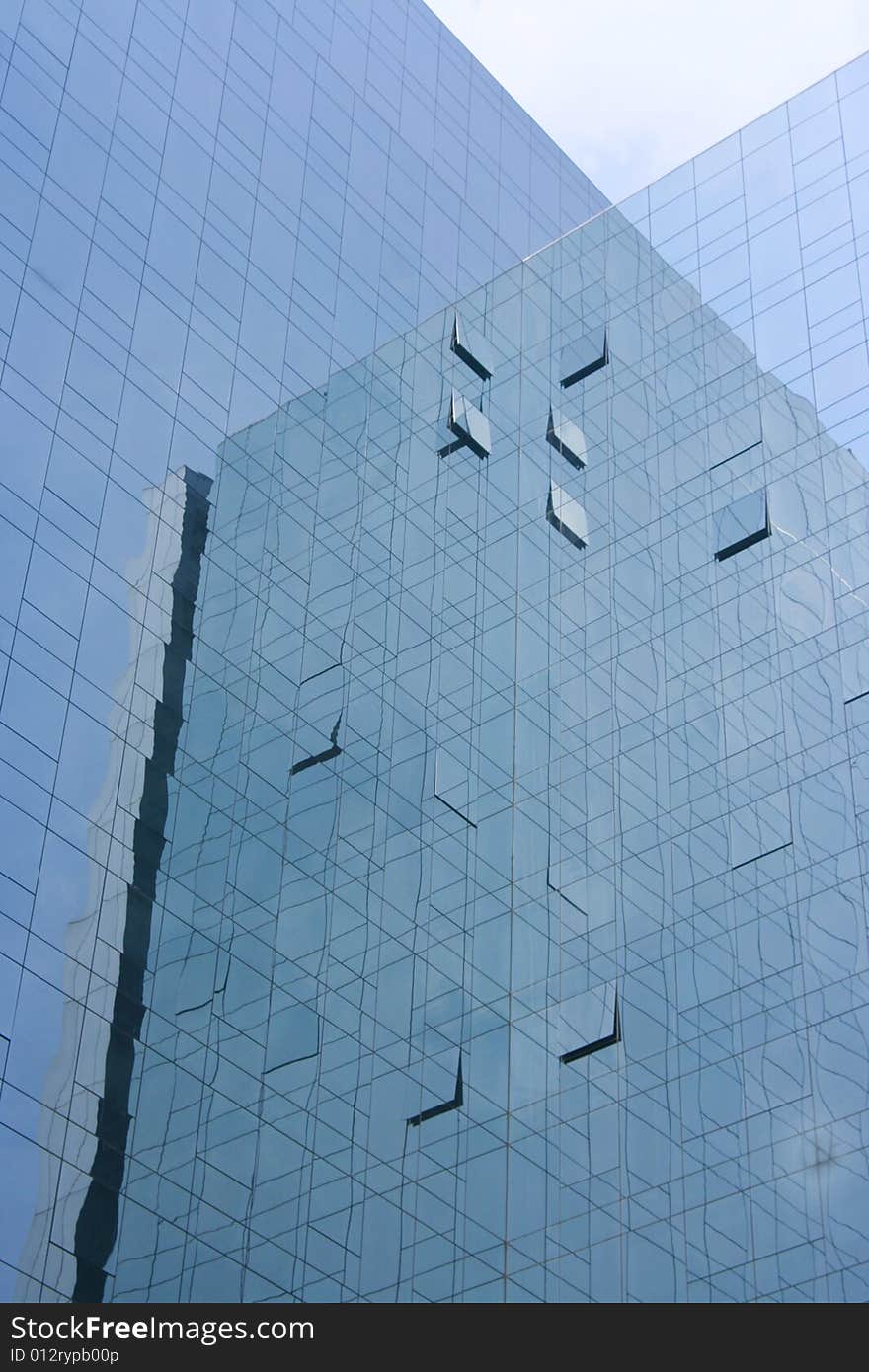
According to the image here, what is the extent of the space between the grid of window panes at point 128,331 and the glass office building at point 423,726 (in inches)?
5.4

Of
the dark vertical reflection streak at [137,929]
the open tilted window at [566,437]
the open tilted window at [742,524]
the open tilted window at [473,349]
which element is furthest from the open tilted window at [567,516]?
the dark vertical reflection streak at [137,929]

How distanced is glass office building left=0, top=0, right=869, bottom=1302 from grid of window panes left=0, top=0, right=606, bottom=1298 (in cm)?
14

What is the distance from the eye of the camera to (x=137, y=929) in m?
42.9

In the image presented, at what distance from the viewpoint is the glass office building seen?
129 feet

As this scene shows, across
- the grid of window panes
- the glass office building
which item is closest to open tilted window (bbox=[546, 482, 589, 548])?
the glass office building

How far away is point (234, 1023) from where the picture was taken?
44.0 meters

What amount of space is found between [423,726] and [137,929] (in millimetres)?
11130

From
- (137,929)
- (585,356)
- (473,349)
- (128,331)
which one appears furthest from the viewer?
(473,349)

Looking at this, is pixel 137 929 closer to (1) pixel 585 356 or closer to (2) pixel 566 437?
(2) pixel 566 437

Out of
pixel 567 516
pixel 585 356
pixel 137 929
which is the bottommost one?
pixel 137 929

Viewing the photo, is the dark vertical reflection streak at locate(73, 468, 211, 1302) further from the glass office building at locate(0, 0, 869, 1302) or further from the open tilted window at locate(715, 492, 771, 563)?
the open tilted window at locate(715, 492, 771, 563)

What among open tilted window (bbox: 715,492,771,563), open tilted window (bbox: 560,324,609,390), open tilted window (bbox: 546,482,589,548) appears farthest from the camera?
open tilted window (bbox: 560,324,609,390)

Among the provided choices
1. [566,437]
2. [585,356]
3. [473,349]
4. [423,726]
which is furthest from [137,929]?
[473,349]
